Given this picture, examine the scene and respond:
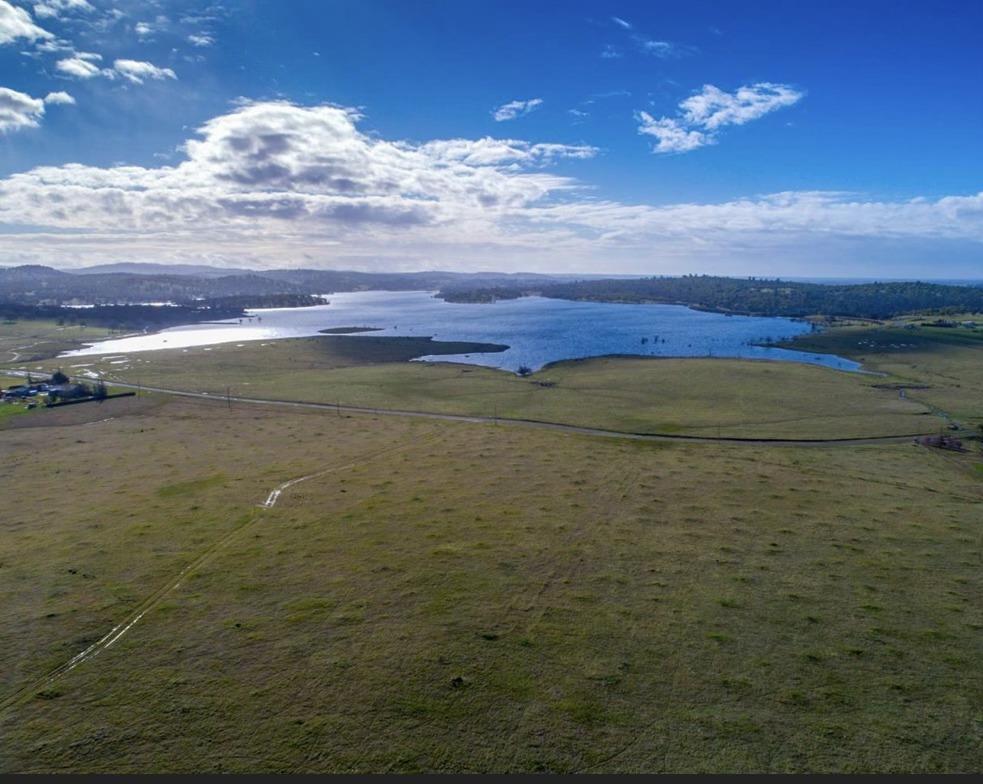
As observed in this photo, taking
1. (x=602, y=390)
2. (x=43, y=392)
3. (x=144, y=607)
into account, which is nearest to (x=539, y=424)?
(x=602, y=390)

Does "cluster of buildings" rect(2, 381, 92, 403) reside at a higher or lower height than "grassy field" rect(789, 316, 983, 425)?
lower

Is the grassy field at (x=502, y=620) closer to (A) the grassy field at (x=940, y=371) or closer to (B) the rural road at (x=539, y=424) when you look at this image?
(B) the rural road at (x=539, y=424)

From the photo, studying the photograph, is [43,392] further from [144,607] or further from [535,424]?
[144,607]

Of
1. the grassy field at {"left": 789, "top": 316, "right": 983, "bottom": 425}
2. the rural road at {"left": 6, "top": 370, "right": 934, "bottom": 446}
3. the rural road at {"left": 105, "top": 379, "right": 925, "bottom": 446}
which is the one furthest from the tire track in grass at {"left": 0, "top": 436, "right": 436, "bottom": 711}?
the grassy field at {"left": 789, "top": 316, "right": 983, "bottom": 425}

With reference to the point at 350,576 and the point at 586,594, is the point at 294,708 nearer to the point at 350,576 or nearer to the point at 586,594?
the point at 350,576

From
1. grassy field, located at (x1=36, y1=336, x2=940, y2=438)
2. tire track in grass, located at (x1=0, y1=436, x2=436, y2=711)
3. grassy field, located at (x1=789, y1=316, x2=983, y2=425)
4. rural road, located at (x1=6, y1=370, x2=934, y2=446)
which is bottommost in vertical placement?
tire track in grass, located at (x1=0, y1=436, x2=436, y2=711)

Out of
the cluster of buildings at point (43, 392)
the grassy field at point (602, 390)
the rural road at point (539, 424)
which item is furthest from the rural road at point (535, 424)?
the cluster of buildings at point (43, 392)

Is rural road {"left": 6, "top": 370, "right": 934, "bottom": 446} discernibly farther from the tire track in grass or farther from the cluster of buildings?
the tire track in grass
